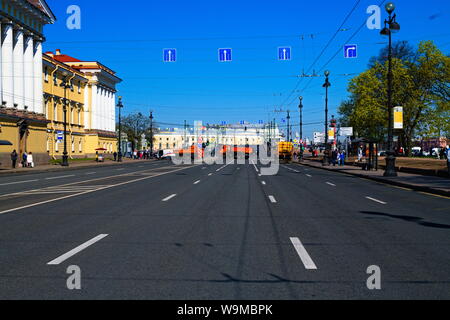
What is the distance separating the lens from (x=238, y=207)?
13172 mm

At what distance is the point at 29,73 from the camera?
50406mm

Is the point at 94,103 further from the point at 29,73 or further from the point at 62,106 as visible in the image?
the point at 29,73

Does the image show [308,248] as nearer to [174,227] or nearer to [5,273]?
[174,227]

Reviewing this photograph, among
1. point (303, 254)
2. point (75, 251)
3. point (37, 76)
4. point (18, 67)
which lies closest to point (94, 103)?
point (37, 76)

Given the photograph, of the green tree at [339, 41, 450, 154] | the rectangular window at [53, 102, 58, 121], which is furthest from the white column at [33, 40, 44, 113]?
the green tree at [339, 41, 450, 154]

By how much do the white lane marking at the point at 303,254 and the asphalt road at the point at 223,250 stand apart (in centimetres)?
1

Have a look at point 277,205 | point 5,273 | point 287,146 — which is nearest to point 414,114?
point 287,146

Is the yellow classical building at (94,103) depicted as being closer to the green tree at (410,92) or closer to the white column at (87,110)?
the white column at (87,110)

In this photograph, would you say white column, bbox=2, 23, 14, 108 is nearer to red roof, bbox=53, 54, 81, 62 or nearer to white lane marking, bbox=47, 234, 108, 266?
red roof, bbox=53, 54, 81, 62

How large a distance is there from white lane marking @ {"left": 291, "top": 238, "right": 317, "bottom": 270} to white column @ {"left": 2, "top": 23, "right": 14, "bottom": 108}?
142ft

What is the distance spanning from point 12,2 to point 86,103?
31.7 meters

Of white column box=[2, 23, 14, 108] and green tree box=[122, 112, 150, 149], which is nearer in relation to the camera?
white column box=[2, 23, 14, 108]

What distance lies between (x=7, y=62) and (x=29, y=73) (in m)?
4.31

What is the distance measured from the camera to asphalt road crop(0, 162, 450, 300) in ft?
17.2
